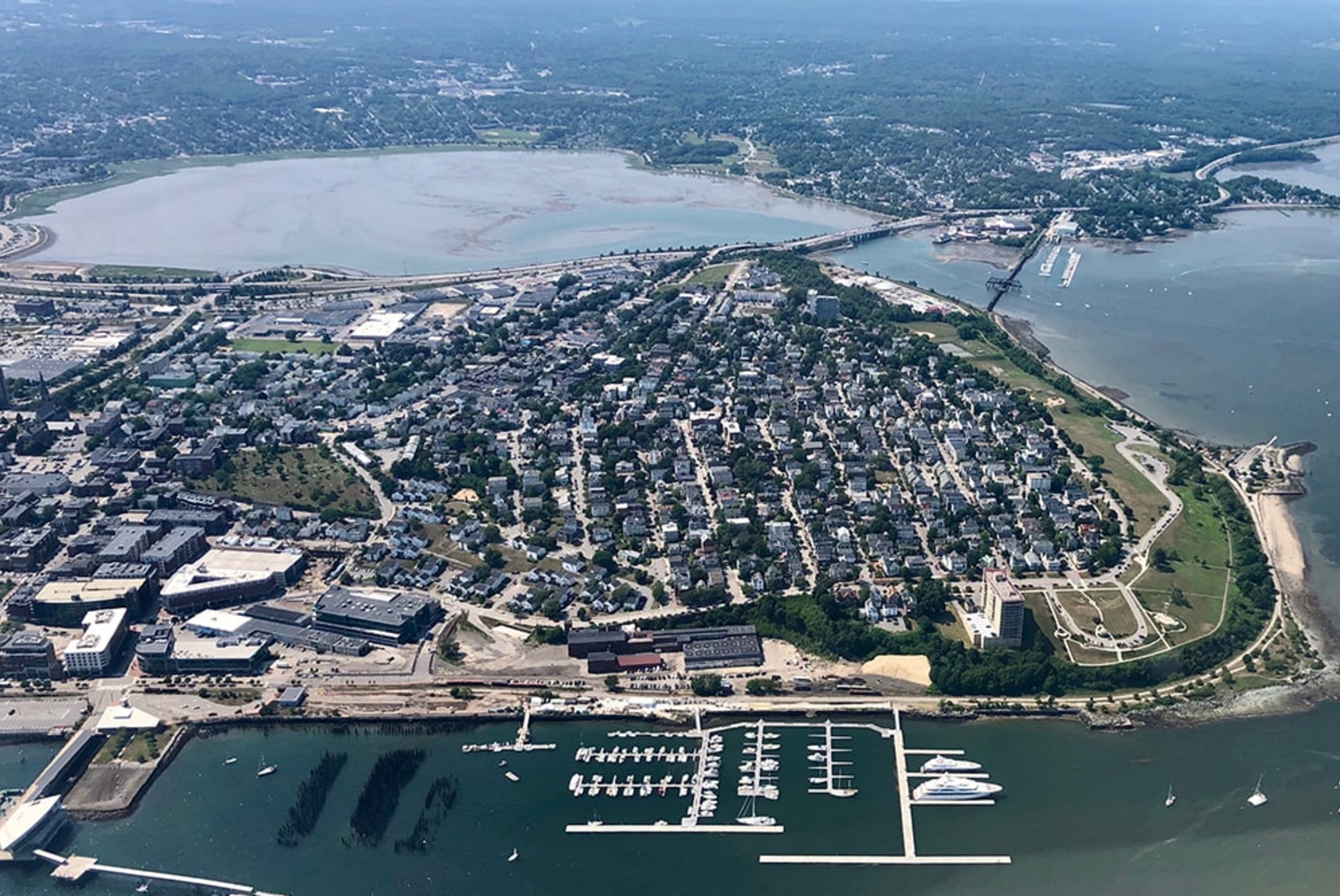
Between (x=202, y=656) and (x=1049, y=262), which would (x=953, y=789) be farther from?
(x=1049, y=262)

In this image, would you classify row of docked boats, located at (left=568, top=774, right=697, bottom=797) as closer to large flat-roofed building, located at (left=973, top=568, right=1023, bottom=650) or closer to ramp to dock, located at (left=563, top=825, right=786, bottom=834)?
ramp to dock, located at (left=563, top=825, right=786, bottom=834)

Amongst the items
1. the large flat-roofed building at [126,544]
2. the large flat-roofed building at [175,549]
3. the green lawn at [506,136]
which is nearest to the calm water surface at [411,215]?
the green lawn at [506,136]

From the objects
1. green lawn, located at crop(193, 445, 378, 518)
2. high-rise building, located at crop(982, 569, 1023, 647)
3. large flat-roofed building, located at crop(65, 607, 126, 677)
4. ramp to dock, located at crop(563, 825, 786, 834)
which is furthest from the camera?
green lawn, located at crop(193, 445, 378, 518)

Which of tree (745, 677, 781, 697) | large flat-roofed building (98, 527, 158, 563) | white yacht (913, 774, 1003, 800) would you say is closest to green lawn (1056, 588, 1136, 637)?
white yacht (913, 774, 1003, 800)

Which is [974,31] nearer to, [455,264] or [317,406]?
[455,264]

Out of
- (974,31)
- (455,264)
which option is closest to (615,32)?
(974,31)

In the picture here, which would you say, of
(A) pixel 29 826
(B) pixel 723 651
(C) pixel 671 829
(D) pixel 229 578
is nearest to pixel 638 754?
(C) pixel 671 829

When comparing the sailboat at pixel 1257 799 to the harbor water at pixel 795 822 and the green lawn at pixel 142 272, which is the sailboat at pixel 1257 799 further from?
the green lawn at pixel 142 272
